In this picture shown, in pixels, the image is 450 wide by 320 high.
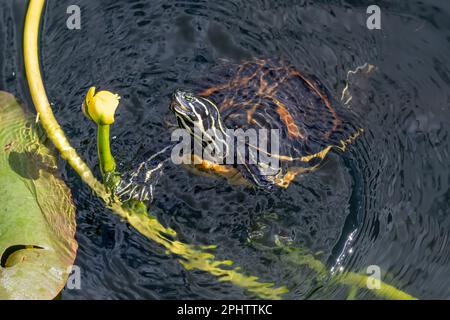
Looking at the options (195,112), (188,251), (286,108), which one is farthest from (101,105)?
(286,108)

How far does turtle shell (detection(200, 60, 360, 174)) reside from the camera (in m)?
3.85

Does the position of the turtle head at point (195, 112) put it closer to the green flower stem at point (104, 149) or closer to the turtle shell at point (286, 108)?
the turtle shell at point (286, 108)

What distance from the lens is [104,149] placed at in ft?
9.18

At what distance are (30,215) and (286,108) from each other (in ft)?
5.09

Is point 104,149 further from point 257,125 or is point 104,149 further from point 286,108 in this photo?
point 286,108

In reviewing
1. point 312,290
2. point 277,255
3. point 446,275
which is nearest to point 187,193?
point 277,255

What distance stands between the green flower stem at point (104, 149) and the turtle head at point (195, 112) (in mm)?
732

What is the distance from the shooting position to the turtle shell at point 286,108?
3846 millimetres

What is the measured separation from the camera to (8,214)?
3.09 meters

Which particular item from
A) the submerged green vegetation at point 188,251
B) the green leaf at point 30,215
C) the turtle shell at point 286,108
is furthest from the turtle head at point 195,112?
the green leaf at point 30,215

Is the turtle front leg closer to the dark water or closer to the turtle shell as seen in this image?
the dark water

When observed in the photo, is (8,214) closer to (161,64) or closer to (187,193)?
(187,193)

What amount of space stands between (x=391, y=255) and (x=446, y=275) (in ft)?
0.93

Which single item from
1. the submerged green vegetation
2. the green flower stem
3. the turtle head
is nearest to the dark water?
the submerged green vegetation
